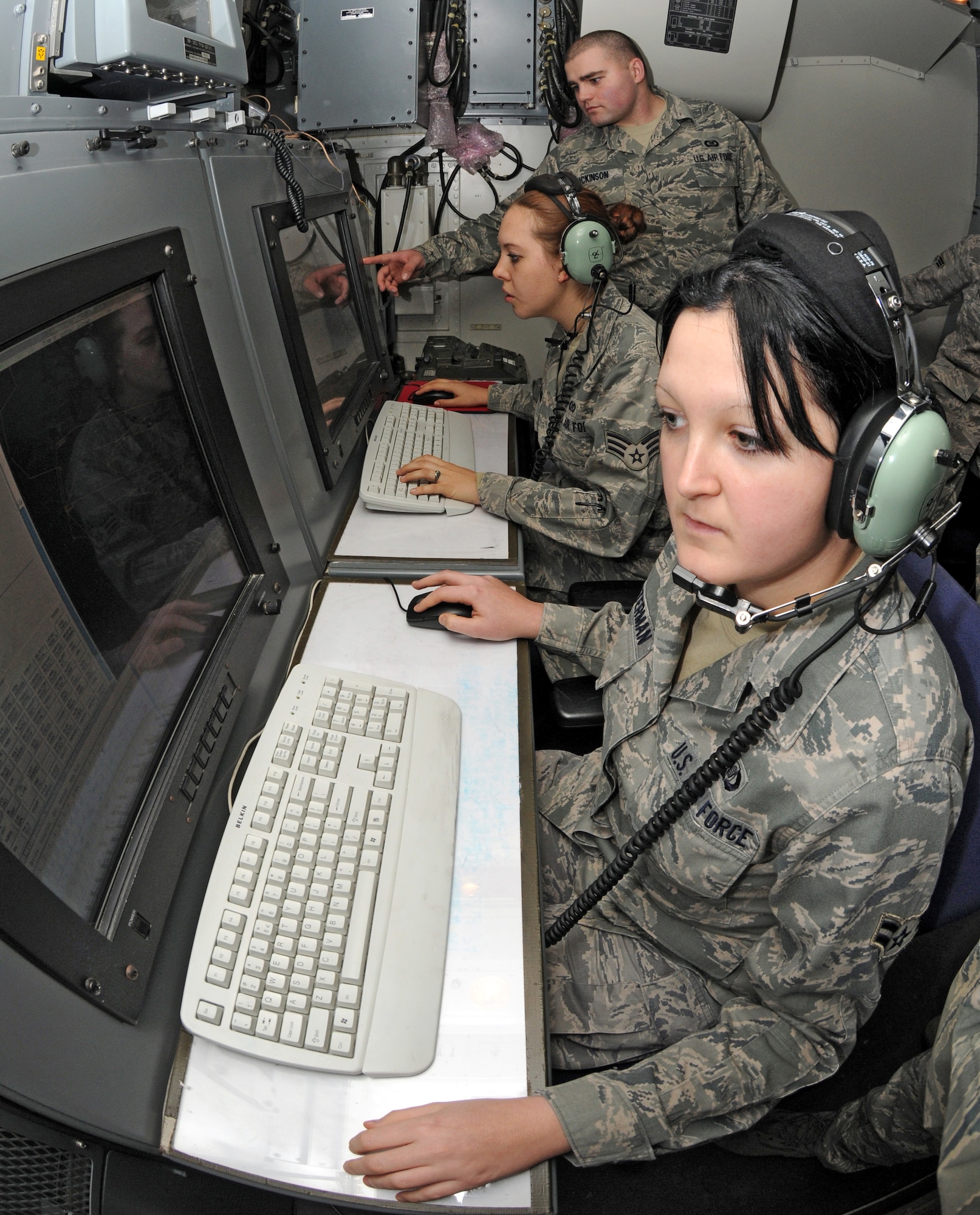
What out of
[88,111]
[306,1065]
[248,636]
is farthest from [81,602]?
[88,111]

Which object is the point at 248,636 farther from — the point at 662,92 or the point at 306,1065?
the point at 662,92

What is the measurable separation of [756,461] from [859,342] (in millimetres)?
121

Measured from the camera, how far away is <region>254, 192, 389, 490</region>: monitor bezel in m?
1.19

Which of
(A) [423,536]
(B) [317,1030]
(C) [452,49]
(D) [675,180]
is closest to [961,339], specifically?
(D) [675,180]

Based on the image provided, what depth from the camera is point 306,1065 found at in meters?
0.67

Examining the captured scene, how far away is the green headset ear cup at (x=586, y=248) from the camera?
149 cm

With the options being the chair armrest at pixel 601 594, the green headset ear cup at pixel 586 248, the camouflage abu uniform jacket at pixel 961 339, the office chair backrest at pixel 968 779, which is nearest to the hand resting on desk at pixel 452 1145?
the office chair backrest at pixel 968 779

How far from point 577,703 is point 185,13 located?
1043 mm

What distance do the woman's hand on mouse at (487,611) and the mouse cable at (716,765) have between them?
15.5 inches

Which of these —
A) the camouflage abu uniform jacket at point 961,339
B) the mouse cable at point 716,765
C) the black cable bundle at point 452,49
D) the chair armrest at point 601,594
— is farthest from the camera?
the camouflage abu uniform jacket at point 961,339

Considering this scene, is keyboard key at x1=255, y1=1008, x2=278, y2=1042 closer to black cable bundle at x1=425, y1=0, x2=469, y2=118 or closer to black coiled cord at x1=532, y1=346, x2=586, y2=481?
black coiled cord at x1=532, y1=346, x2=586, y2=481

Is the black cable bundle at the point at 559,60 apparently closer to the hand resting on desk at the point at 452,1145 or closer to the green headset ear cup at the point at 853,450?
the green headset ear cup at the point at 853,450

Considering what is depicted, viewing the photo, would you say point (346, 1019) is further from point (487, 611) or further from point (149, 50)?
point (149, 50)

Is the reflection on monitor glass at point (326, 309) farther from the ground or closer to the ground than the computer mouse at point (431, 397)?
farther from the ground
